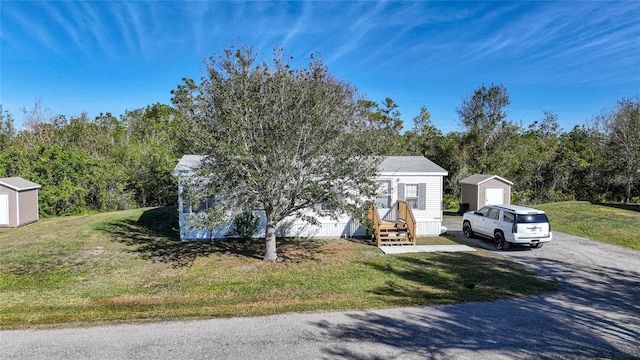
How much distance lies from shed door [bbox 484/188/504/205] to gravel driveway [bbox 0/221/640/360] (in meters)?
12.8

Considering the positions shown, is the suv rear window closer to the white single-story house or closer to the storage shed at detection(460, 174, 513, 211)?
the white single-story house

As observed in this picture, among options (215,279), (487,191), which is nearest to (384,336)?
(215,279)

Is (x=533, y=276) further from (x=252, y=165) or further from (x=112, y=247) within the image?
(x=112, y=247)

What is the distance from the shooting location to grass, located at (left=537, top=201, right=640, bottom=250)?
15320 mm

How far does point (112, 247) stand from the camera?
43.2ft

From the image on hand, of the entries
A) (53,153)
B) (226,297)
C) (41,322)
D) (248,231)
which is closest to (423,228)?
(248,231)

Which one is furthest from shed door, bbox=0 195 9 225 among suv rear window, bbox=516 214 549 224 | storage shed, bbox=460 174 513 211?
storage shed, bbox=460 174 513 211

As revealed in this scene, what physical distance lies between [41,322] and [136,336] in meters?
2.23

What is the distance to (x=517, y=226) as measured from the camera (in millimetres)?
12641

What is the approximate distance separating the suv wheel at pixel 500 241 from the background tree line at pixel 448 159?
9831 millimetres

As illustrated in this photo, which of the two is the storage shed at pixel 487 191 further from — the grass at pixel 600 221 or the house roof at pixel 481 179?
the grass at pixel 600 221

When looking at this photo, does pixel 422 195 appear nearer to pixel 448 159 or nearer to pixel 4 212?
pixel 448 159

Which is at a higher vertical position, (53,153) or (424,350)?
(53,153)

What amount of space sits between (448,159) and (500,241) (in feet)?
47.1
